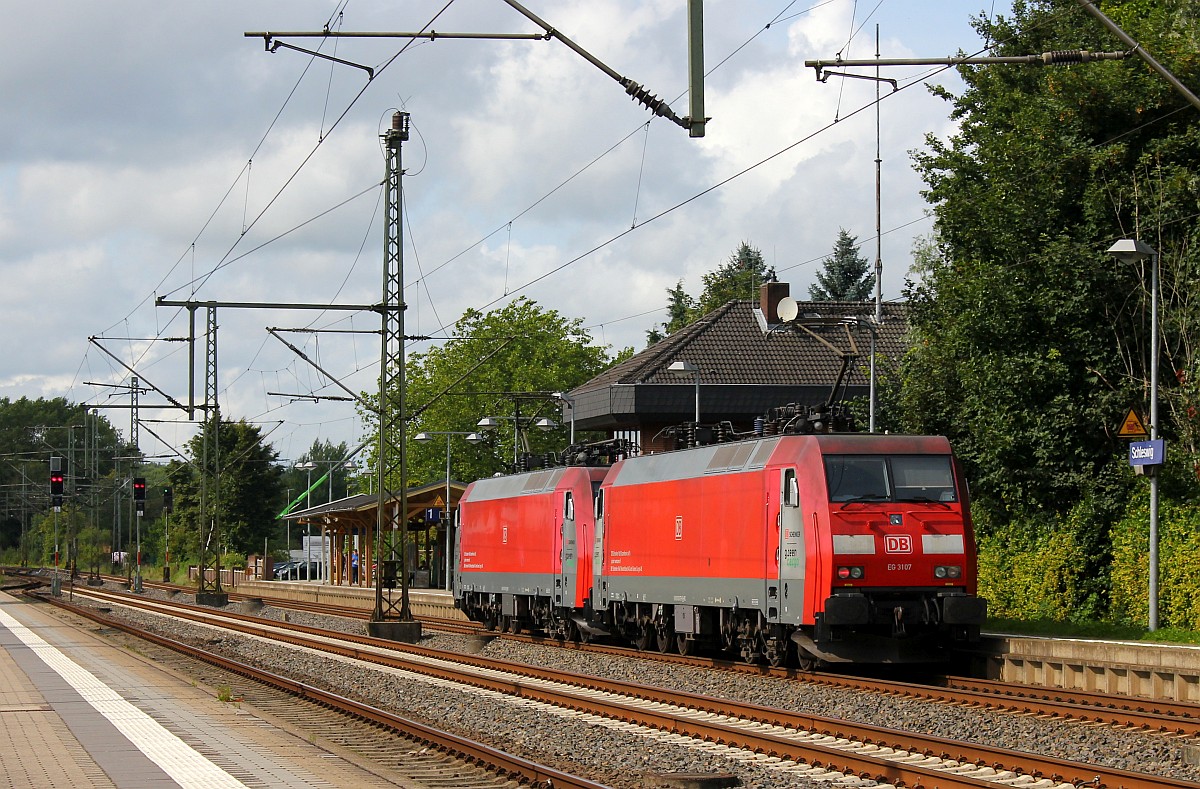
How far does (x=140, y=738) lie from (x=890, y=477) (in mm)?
10524

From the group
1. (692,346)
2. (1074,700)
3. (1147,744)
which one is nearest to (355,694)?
(1074,700)

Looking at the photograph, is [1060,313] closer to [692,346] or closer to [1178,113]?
[1178,113]

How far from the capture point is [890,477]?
67.3 feet

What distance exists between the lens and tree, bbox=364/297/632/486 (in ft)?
258

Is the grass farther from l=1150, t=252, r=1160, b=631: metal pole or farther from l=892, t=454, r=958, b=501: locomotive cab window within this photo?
l=892, t=454, r=958, b=501: locomotive cab window

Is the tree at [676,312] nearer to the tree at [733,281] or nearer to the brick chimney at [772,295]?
the tree at [733,281]

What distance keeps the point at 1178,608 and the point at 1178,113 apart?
941 cm

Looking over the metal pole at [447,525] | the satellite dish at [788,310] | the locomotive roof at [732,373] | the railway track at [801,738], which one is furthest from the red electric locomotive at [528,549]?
the locomotive roof at [732,373]

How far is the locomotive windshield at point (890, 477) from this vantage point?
20125 mm

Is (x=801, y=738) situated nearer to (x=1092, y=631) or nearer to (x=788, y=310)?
(x=1092, y=631)

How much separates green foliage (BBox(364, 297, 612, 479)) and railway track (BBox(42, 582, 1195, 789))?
55.1 m

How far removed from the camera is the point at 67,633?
35156 mm

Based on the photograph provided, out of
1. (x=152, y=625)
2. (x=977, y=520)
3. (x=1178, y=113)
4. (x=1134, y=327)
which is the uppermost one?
(x=1178, y=113)

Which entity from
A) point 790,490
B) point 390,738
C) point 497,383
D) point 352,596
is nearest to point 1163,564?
point 790,490
